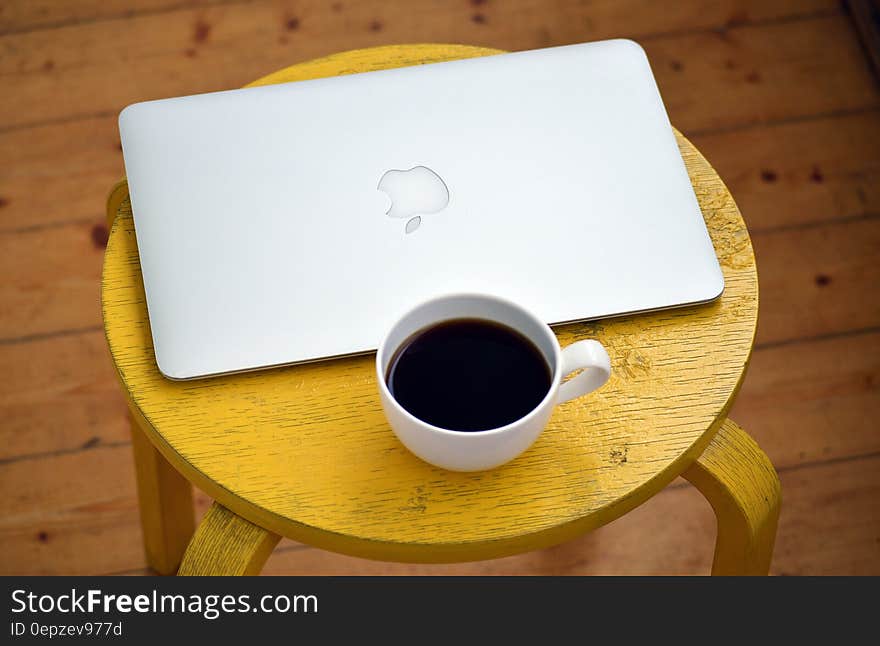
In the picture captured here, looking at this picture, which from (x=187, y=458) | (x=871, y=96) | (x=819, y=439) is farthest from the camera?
(x=871, y=96)

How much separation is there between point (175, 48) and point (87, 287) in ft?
1.36

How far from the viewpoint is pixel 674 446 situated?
2.42ft

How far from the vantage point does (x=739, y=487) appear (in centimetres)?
80

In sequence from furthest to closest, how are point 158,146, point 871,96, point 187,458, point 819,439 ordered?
1. point 871,96
2. point 819,439
3. point 158,146
4. point 187,458

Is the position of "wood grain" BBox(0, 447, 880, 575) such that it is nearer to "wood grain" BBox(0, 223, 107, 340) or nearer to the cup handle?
"wood grain" BBox(0, 223, 107, 340)

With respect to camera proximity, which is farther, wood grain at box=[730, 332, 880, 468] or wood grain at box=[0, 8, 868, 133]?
wood grain at box=[0, 8, 868, 133]

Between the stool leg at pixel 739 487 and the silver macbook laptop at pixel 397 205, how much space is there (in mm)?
115

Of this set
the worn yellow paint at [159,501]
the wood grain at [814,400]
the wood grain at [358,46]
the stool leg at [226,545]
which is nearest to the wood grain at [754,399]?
the wood grain at [814,400]

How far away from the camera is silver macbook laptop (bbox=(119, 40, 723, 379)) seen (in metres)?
0.76

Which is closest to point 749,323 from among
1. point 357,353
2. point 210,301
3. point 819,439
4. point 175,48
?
point 357,353

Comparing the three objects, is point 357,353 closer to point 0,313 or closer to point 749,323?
point 749,323

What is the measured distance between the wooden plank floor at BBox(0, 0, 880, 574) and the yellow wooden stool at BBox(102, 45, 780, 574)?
0.49 metres

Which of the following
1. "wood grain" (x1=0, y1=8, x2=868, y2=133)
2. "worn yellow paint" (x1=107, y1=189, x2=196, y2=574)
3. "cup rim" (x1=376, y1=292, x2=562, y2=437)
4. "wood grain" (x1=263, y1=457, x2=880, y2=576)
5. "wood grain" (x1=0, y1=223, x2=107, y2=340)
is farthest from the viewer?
"wood grain" (x1=0, y1=8, x2=868, y2=133)

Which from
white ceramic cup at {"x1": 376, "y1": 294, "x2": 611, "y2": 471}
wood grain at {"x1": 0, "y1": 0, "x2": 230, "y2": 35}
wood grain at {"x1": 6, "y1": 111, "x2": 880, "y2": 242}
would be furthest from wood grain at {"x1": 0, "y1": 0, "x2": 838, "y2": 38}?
white ceramic cup at {"x1": 376, "y1": 294, "x2": 611, "y2": 471}
